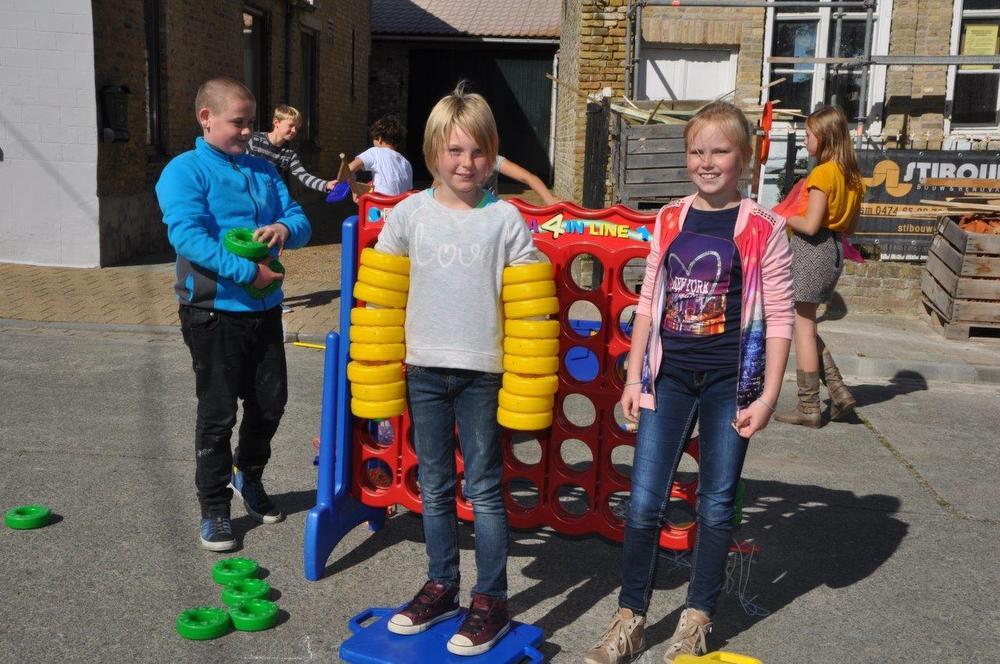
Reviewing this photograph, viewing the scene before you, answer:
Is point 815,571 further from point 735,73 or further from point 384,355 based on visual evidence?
point 735,73

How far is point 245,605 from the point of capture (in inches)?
143

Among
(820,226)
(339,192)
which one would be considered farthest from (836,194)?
(339,192)

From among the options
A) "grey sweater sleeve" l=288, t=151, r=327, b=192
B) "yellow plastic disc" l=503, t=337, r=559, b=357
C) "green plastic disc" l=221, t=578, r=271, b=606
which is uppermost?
"grey sweater sleeve" l=288, t=151, r=327, b=192

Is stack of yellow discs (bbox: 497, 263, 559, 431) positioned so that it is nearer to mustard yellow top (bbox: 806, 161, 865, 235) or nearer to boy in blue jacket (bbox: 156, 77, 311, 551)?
boy in blue jacket (bbox: 156, 77, 311, 551)

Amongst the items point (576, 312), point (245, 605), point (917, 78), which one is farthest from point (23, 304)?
point (917, 78)

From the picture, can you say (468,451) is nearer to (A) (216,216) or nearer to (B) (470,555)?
(B) (470,555)

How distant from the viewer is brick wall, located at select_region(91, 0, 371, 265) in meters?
11.5

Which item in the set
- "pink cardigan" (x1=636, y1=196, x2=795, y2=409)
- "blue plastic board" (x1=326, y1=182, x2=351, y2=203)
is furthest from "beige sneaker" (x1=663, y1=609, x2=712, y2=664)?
"blue plastic board" (x1=326, y1=182, x2=351, y2=203)

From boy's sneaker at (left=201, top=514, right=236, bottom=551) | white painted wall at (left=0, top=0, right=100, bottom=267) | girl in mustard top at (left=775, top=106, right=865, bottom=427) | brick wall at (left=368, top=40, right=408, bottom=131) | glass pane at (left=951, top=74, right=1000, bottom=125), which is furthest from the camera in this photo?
brick wall at (left=368, top=40, right=408, bottom=131)

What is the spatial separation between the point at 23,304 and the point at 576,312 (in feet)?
16.2

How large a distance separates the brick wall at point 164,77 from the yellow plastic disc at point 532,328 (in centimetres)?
917

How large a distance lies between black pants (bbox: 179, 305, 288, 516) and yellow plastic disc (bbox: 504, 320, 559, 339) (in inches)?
51.6

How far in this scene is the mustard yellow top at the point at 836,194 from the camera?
6.10 m

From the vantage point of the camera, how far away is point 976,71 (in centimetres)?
1337
